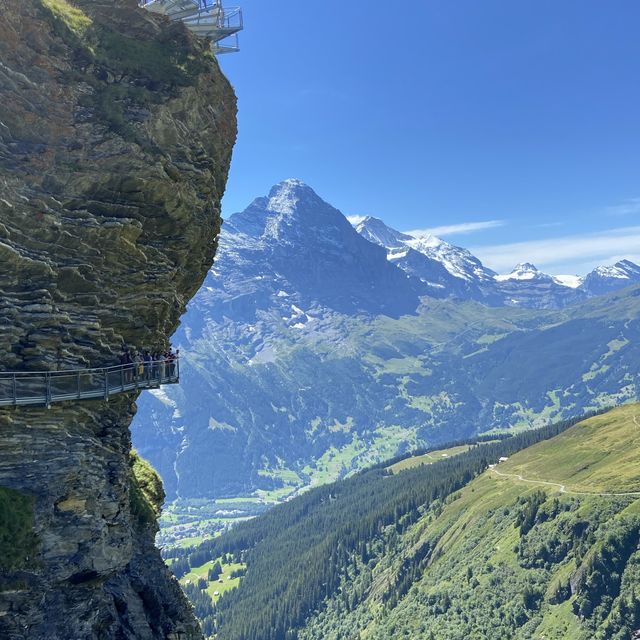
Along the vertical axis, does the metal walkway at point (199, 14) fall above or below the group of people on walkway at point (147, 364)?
above

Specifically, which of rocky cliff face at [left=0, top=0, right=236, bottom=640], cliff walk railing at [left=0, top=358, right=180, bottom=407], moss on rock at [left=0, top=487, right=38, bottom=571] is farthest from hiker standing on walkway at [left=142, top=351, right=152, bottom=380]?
moss on rock at [left=0, top=487, right=38, bottom=571]

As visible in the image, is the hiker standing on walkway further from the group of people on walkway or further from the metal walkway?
the metal walkway

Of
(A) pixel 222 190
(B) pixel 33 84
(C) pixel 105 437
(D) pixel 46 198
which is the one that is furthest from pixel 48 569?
(A) pixel 222 190

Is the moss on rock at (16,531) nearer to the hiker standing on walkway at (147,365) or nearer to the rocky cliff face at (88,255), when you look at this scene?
the rocky cliff face at (88,255)

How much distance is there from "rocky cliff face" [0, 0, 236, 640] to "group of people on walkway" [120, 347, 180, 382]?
79 centimetres

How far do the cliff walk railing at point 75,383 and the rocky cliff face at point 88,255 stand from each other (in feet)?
2.26

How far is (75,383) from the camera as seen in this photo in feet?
98.0

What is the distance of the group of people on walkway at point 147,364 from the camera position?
3369cm

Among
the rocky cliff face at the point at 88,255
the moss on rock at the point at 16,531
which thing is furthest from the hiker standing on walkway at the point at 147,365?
the moss on rock at the point at 16,531

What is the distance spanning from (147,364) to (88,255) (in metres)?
7.11

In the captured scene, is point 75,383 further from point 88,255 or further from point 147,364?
point 88,255

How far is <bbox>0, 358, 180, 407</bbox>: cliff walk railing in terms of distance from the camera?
89.0 feet

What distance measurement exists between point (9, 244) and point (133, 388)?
31.6 ft

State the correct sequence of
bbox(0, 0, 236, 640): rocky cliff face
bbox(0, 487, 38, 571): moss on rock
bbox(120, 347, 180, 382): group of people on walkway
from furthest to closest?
bbox(120, 347, 180, 382): group of people on walkway → bbox(0, 0, 236, 640): rocky cliff face → bbox(0, 487, 38, 571): moss on rock
